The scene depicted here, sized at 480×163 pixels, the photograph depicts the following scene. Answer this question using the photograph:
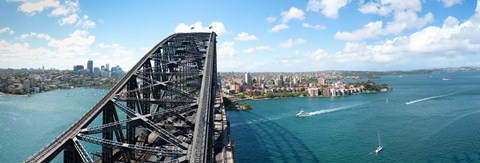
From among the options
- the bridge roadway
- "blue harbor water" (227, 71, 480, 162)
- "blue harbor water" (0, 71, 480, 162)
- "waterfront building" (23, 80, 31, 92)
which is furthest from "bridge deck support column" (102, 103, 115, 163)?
"waterfront building" (23, 80, 31, 92)

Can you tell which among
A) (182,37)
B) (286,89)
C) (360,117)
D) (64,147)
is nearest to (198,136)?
(64,147)

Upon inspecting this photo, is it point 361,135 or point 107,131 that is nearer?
point 107,131

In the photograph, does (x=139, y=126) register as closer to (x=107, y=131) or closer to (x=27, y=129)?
(x=107, y=131)

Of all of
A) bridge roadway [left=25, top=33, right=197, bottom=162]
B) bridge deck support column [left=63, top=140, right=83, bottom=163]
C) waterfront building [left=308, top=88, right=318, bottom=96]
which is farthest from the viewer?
waterfront building [left=308, top=88, right=318, bottom=96]

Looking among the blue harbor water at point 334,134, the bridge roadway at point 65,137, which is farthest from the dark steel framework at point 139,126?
the blue harbor water at point 334,134

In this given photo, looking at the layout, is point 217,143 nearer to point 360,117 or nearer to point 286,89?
point 360,117

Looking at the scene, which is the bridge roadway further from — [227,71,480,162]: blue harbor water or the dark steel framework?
[227,71,480,162]: blue harbor water

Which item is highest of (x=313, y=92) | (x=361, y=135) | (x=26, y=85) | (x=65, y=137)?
(x=65, y=137)

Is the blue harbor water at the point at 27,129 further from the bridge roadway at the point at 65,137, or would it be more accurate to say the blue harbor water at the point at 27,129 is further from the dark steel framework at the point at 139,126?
the bridge roadway at the point at 65,137

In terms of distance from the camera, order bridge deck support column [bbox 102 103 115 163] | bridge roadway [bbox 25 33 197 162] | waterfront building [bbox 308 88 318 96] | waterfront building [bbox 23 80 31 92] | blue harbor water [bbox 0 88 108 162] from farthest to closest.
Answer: waterfront building [bbox 23 80 31 92]
waterfront building [bbox 308 88 318 96]
blue harbor water [bbox 0 88 108 162]
bridge deck support column [bbox 102 103 115 163]
bridge roadway [bbox 25 33 197 162]

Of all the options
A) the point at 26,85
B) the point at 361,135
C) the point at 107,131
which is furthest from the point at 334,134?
the point at 26,85

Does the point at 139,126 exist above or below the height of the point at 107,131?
below

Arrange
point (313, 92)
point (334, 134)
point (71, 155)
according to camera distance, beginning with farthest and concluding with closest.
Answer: point (313, 92) < point (334, 134) < point (71, 155)
